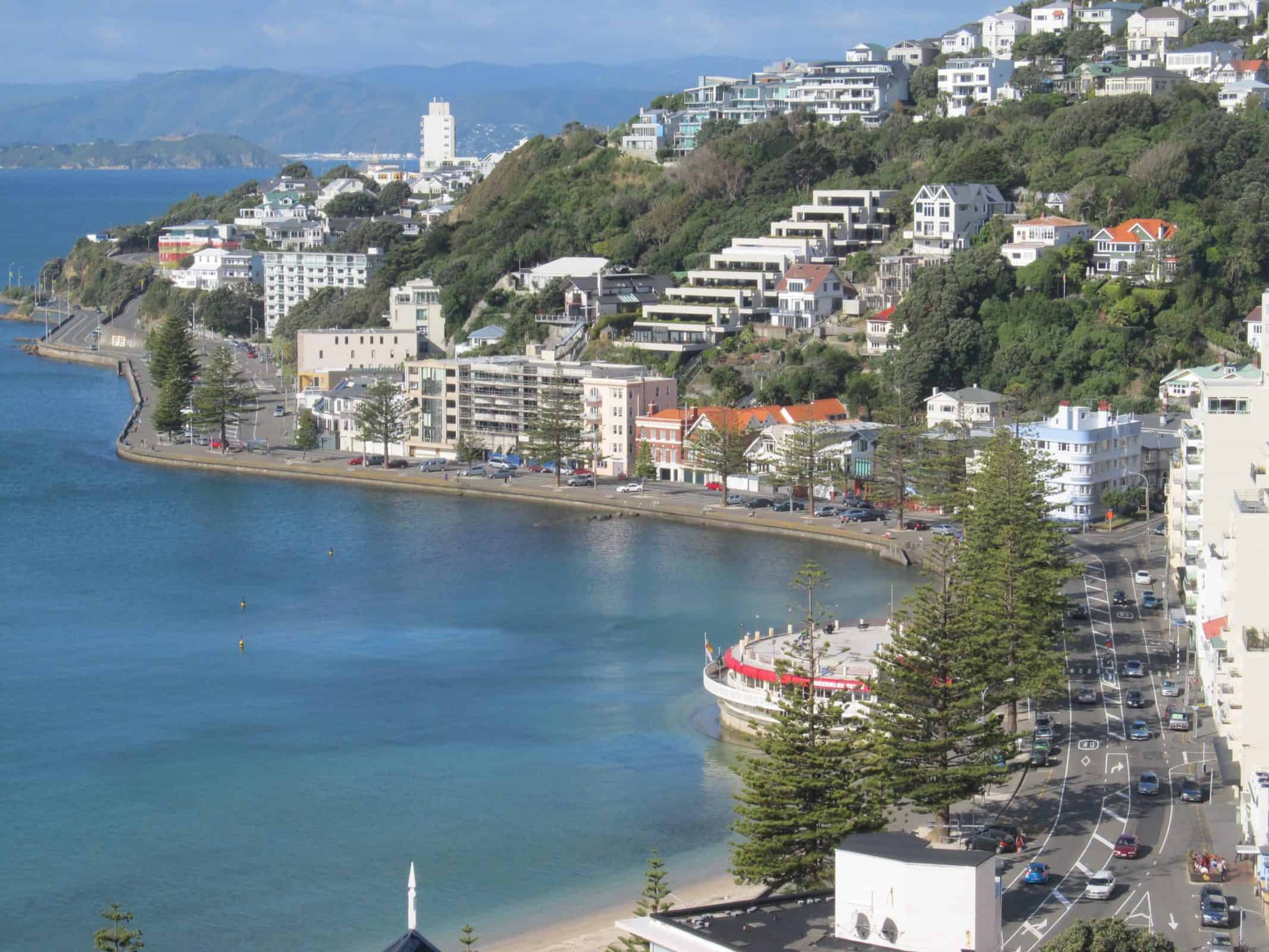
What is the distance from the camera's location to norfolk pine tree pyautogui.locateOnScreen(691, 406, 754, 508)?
3891 cm

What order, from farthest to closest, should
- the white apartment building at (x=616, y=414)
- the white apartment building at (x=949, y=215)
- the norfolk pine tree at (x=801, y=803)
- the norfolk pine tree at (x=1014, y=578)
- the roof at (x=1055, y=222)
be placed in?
the white apartment building at (x=949, y=215), the roof at (x=1055, y=222), the white apartment building at (x=616, y=414), the norfolk pine tree at (x=1014, y=578), the norfolk pine tree at (x=801, y=803)

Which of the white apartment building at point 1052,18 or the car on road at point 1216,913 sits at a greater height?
the white apartment building at point 1052,18

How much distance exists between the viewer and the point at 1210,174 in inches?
1887

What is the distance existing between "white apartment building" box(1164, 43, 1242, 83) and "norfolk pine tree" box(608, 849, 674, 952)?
41740 mm

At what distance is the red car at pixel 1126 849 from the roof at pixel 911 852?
6.68 meters

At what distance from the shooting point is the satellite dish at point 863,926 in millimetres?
11289

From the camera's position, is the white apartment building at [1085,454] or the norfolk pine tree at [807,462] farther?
the norfolk pine tree at [807,462]

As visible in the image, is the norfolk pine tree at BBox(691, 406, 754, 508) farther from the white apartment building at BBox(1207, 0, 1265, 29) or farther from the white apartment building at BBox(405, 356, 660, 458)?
the white apartment building at BBox(1207, 0, 1265, 29)

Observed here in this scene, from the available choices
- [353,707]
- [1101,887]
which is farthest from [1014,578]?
[353,707]

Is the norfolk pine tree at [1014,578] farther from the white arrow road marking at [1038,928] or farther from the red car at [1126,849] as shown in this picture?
the white arrow road marking at [1038,928]

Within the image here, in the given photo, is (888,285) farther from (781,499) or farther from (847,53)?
(847,53)

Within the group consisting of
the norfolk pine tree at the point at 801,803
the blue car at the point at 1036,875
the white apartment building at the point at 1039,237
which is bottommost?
the blue car at the point at 1036,875

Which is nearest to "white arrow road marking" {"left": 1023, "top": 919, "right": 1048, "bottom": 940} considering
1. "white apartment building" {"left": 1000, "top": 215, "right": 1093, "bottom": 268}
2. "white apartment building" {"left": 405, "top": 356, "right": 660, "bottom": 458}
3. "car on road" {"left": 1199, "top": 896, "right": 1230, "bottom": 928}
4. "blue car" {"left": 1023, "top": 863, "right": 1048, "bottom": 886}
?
"blue car" {"left": 1023, "top": 863, "right": 1048, "bottom": 886}

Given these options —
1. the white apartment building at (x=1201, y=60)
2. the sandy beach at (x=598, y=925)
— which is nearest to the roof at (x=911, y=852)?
the sandy beach at (x=598, y=925)
